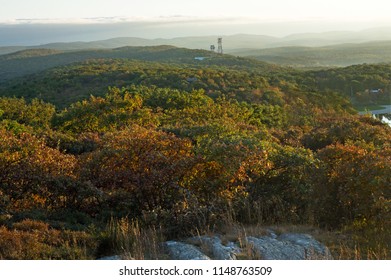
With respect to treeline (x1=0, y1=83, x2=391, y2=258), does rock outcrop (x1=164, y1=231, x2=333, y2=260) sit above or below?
below

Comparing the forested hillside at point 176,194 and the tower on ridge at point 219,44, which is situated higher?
the tower on ridge at point 219,44

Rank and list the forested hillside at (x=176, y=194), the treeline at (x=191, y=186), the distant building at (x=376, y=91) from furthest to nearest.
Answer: the distant building at (x=376, y=91) < the treeline at (x=191, y=186) < the forested hillside at (x=176, y=194)

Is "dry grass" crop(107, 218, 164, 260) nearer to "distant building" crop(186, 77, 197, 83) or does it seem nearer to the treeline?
the treeline

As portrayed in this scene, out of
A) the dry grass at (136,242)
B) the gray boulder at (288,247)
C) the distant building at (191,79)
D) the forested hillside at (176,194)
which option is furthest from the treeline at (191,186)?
the distant building at (191,79)

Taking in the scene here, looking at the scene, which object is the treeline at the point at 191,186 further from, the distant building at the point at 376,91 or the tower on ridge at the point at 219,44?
the tower on ridge at the point at 219,44

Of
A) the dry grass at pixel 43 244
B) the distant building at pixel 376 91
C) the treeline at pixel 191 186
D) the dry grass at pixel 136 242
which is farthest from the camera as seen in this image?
the distant building at pixel 376 91

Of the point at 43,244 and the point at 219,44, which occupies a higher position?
the point at 219,44

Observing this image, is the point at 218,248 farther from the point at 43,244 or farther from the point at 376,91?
the point at 376,91

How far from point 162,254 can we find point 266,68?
66.9 metres

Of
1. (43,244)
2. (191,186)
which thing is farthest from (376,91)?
(43,244)

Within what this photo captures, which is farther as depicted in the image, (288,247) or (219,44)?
(219,44)

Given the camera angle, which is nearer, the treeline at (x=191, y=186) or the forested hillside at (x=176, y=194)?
the forested hillside at (x=176, y=194)

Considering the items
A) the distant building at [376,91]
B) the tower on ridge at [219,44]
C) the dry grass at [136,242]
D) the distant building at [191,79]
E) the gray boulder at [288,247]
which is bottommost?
the distant building at [376,91]

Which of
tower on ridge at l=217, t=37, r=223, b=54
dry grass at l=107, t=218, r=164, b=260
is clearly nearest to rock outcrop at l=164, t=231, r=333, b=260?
dry grass at l=107, t=218, r=164, b=260
